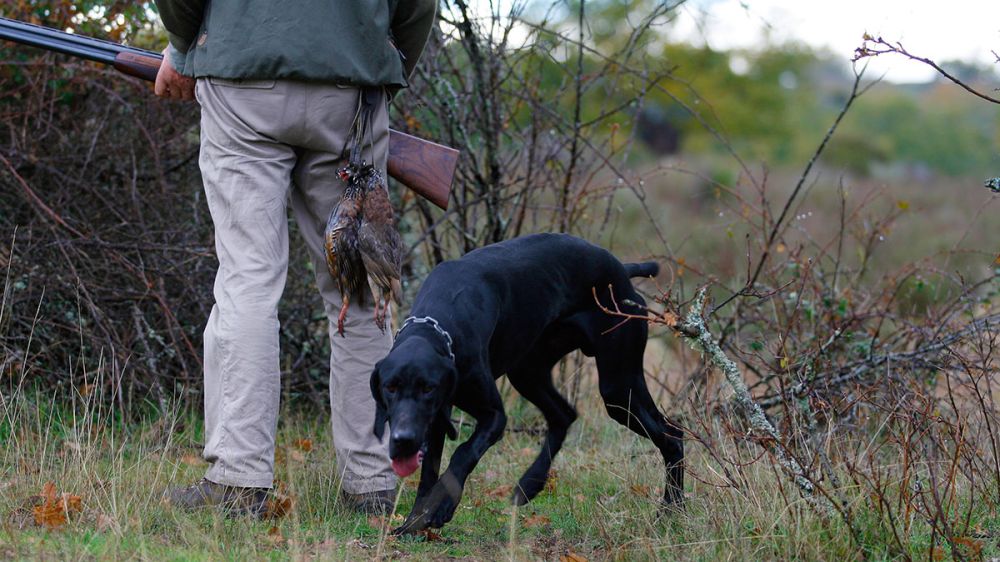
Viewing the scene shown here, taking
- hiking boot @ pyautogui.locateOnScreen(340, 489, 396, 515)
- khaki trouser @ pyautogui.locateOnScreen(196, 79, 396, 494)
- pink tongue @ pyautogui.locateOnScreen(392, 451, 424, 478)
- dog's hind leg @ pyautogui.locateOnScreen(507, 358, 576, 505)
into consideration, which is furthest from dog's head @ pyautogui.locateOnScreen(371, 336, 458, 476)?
dog's hind leg @ pyautogui.locateOnScreen(507, 358, 576, 505)

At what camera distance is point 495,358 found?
3.96 meters

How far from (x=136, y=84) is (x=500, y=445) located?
2.55 metres

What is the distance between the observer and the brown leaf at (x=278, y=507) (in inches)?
145

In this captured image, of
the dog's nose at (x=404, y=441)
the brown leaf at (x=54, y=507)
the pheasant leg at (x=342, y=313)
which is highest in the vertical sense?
the pheasant leg at (x=342, y=313)

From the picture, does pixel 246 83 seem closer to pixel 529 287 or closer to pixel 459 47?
pixel 529 287

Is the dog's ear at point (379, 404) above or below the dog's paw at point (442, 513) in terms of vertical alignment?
above

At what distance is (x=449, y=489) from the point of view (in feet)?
11.7

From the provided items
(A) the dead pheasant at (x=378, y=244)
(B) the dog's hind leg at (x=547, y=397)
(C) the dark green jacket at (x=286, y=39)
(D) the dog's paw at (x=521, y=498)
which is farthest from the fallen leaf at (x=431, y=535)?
(C) the dark green jacket at (x=286, y=39)

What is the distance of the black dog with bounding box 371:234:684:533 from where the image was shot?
3383 mm

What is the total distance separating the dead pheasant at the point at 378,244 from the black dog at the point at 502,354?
13cm

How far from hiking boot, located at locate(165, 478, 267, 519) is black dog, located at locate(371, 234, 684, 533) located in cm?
48

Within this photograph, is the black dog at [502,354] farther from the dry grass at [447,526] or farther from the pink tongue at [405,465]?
the dry grass at [447,526]

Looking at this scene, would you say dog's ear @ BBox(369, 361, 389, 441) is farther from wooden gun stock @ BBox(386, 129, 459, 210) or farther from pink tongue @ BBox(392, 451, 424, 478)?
wooden gun stock @ BBox(386, 129, 459, 210)

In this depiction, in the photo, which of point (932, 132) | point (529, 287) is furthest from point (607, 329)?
point (932, 132)
